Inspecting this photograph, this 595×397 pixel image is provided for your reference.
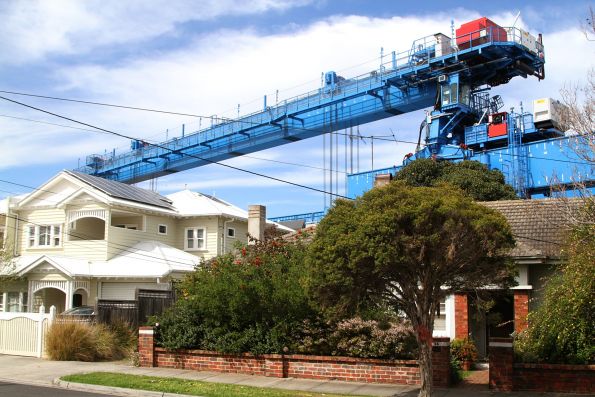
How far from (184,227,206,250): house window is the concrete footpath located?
16.4 m

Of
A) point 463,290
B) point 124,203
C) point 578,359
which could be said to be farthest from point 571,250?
point 124,203

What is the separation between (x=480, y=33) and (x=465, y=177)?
357 inches

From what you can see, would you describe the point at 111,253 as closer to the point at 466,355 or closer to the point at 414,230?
the point at 466,355

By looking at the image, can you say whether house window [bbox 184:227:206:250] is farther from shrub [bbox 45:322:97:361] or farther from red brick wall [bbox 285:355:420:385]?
red brick wall [bbox 285:355:420:385]

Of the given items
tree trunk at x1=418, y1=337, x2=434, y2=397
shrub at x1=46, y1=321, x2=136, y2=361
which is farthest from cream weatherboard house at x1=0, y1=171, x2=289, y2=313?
tree trunk at x1=418, y1=337, x2=434, y2=397

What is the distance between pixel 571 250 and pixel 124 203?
77.3 feet

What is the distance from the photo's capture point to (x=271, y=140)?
1654 inches

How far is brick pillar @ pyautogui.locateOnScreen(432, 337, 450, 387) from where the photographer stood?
550 inches

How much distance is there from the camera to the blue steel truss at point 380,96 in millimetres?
35344

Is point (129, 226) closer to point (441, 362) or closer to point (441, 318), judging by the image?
point (441, 318)

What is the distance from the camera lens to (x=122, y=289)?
1186 inches

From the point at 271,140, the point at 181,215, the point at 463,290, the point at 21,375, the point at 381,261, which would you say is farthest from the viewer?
the point at 271,140

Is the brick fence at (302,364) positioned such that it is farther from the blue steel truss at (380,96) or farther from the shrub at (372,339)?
the blue steel truss at (380,96)

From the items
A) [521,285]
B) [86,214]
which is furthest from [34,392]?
[86,214]
